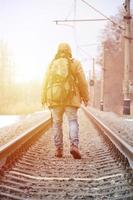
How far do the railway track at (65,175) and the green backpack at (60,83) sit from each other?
926mm

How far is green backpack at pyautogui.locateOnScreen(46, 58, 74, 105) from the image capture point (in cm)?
708

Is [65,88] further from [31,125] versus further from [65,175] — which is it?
[31,125]

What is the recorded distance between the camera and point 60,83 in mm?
7098

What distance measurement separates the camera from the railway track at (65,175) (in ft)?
15.1

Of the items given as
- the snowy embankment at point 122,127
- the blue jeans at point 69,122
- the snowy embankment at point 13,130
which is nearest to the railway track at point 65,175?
the blue jeans at point 69,122

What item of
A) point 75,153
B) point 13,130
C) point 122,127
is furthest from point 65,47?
point 122,127

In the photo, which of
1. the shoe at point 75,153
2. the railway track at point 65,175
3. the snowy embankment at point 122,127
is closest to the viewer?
the railway track at point 65,175

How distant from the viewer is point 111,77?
6166 centimetres

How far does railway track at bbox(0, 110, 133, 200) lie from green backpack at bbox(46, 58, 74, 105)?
0.93m

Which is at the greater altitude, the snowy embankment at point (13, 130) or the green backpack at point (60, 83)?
the green backpack at point (60, 83)

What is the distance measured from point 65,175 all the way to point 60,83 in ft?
6.03

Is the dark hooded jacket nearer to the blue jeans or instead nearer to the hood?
the hood

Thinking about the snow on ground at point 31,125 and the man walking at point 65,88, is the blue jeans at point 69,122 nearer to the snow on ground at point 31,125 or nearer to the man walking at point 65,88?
the man walking at point 65,88

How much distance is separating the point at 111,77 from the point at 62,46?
54.7 meters
